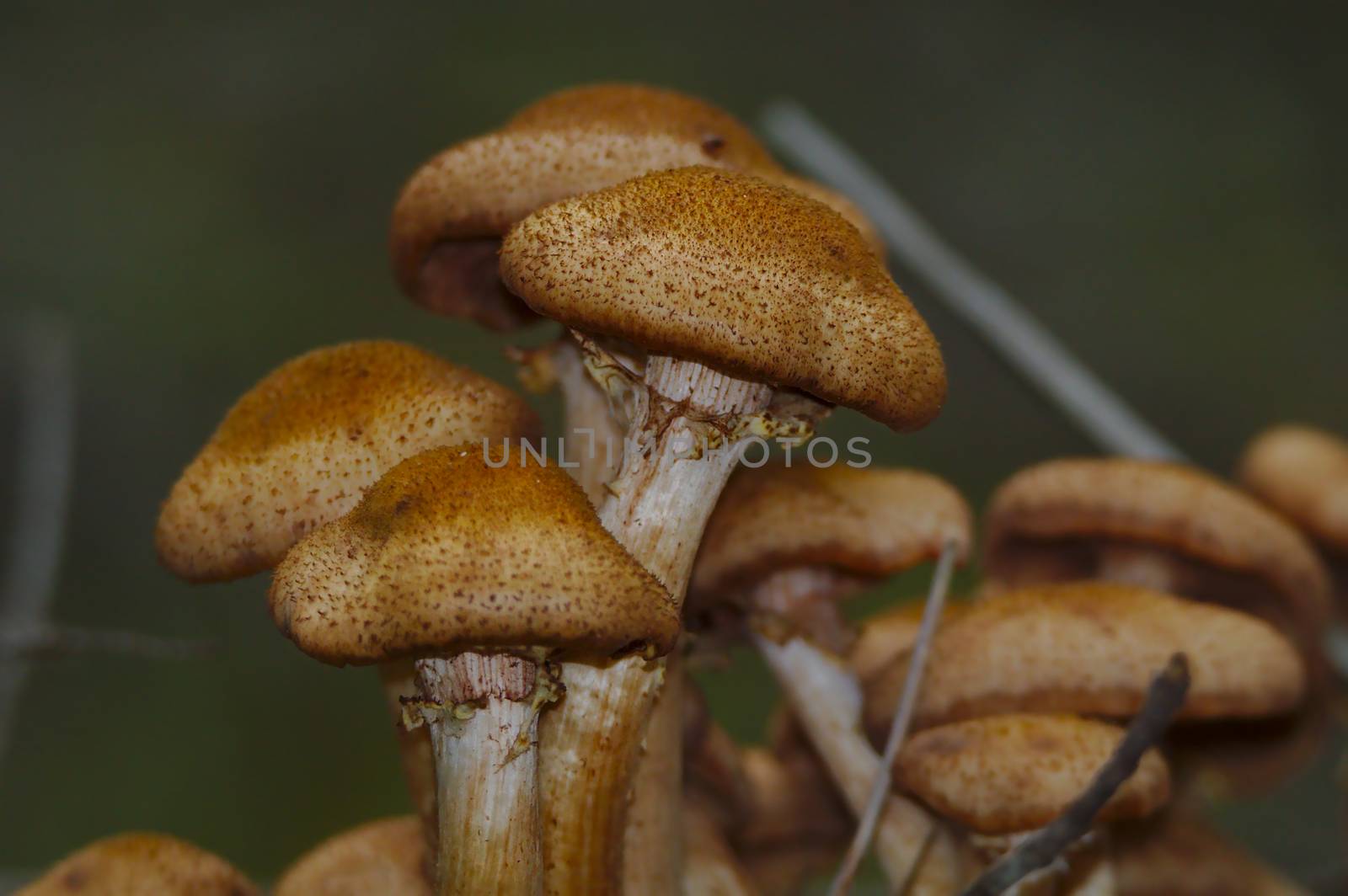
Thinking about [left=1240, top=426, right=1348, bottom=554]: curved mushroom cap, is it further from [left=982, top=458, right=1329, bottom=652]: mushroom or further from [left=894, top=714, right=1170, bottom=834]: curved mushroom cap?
[left=894, top=714, right=1170, bottom=834]: curved mushroom cap

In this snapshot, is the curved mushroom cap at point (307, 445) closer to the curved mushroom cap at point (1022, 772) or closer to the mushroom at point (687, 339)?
the mushroom at point (687, 339)

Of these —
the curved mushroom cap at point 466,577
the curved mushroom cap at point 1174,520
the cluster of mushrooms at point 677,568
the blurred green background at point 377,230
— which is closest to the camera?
the curved mushroom cap at point 466,577

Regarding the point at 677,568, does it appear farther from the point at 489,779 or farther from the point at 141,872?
the point at 141,872

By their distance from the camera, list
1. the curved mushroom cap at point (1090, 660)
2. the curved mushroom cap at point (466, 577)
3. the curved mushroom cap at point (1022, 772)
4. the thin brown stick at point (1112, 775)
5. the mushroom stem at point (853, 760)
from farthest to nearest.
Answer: the mushroom stem at point (853, 760) < the curved mushroom cap at point (1090, 660) < the curved mushroom cap at point (1022, 772) < the curved mushroom cap at point (466, 577) < the thin brown stick at point (1112, 775)

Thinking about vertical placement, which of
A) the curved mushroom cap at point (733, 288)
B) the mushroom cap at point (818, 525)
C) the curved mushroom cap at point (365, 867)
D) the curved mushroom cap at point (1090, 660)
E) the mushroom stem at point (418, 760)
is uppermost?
the curved mushroom cap at point (733, 288)

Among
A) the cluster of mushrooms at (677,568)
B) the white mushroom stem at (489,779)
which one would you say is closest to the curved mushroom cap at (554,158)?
the cluster of mushrooms at (677,568)

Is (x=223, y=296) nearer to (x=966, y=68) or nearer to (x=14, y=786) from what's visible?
(x=14, y=786)

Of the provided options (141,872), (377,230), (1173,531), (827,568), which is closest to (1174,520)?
(1173,531)

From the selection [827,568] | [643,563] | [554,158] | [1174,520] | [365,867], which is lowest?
[365,867]
